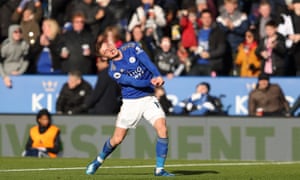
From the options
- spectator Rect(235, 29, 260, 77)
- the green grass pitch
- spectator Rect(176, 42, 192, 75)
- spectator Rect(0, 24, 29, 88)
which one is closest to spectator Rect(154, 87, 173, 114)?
spectator Rect(176, 42, 192, 75)

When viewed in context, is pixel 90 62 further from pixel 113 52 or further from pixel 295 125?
pixel 113 52

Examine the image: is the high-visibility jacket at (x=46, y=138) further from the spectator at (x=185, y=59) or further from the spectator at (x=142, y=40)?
the spectator at (x=185, y=59)

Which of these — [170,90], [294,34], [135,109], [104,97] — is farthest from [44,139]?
[135,109]

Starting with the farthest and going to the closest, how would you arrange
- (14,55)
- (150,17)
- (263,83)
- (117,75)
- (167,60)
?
1. (14,55)
2. (150,17)
3. (167,60)
4. (263,83)
5. (117,75)

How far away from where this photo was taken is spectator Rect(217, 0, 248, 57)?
23.1 m

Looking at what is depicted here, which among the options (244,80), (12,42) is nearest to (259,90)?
(244,80)

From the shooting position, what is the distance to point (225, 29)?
23.2m

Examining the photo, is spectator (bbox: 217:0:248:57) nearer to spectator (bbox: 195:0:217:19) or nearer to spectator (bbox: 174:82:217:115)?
spectator (bbox: 195:0:217:19)

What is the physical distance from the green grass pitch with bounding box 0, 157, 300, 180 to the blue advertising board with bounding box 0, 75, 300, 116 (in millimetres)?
2857

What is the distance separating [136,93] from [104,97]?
6.77 metres

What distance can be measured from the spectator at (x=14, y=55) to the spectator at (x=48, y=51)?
0.23 metres

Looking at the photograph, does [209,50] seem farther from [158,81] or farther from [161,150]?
[158,81]

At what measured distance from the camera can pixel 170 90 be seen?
22625 millimetres

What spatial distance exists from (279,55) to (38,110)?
5.20m
